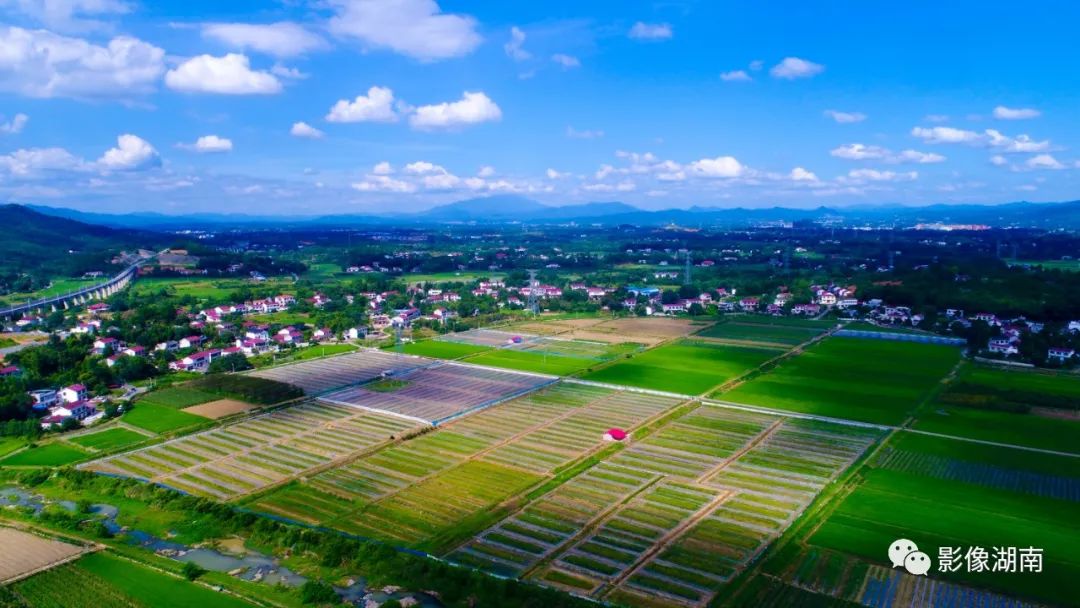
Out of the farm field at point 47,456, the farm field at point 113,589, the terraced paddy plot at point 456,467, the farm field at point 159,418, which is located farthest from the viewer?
the farm field at point 159,418

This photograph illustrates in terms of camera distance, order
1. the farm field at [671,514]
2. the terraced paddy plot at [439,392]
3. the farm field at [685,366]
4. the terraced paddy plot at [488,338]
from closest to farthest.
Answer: the farm field at [671,514], the terraced paddy plot at [439,392], the farm field at [685,366], the terraced paddy plot at [488,338]

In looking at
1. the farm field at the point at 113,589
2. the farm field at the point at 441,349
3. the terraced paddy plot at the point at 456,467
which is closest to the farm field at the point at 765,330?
the farm field at the point at 441,349

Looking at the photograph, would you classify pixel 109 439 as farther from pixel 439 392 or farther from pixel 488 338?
pixel 488 338

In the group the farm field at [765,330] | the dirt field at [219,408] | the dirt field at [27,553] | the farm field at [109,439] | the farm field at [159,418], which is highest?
the farm field at [765,330]

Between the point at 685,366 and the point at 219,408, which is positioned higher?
the point at 685,366

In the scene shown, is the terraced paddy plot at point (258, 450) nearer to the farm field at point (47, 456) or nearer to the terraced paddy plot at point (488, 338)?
the farm field at point (47, 456)

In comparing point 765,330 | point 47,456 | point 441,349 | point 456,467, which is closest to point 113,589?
point 456,467

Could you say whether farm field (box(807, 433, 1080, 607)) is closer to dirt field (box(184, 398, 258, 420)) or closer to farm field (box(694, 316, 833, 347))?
farm field (box(694, 316, 833, 347))
